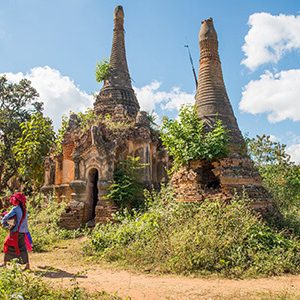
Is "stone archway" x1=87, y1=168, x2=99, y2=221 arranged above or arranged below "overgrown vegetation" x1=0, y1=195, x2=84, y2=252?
above

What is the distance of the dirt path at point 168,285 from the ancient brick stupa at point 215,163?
3.35 metres

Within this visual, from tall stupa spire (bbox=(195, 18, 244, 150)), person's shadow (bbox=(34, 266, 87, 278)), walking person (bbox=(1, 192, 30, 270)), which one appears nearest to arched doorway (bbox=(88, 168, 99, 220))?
tall stupa spire (bbox=(195, 18, 244, 150))

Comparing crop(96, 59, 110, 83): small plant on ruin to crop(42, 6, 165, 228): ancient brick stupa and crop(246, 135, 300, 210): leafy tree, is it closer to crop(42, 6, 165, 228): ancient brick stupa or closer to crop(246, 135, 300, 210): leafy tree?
crop(42, 6, 165, 228): ancient brick stupa

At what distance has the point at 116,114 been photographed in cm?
1716

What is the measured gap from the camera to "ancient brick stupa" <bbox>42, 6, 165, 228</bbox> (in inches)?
548

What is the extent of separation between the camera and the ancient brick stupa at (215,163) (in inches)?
383

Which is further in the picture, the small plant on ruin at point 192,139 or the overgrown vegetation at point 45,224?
the overgrown vegetation at point 45,224

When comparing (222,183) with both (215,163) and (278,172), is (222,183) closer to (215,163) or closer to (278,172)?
(215,163)

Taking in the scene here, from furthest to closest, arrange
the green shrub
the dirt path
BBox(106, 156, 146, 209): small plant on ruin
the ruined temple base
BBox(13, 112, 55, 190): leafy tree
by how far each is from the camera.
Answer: BBox(13, 112, 55, 190): leafy tree → BBox(106, 156, 146, 209): small plant on ruin → the ruined temple base → the green shrub → the dirt path

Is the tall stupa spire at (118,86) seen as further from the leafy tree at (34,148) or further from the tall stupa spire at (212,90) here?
the tall stupa spire at (212,90)

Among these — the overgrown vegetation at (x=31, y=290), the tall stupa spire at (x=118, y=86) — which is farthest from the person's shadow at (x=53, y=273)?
the tall stupa spire at (x=118, y=86)

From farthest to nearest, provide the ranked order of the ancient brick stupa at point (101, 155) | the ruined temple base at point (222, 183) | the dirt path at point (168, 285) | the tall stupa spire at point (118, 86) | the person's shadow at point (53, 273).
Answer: the tall stupa spire at point (118, 86)
the ancient brick stupa at point (101, 155)
the ruined temple base at point (222, 183)
the person's shadow at point (53, 273)
the dirt path at point (168, 285)

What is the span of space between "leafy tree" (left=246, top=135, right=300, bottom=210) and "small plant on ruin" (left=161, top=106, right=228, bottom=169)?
6.77 metres

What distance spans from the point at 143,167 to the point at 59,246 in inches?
224
